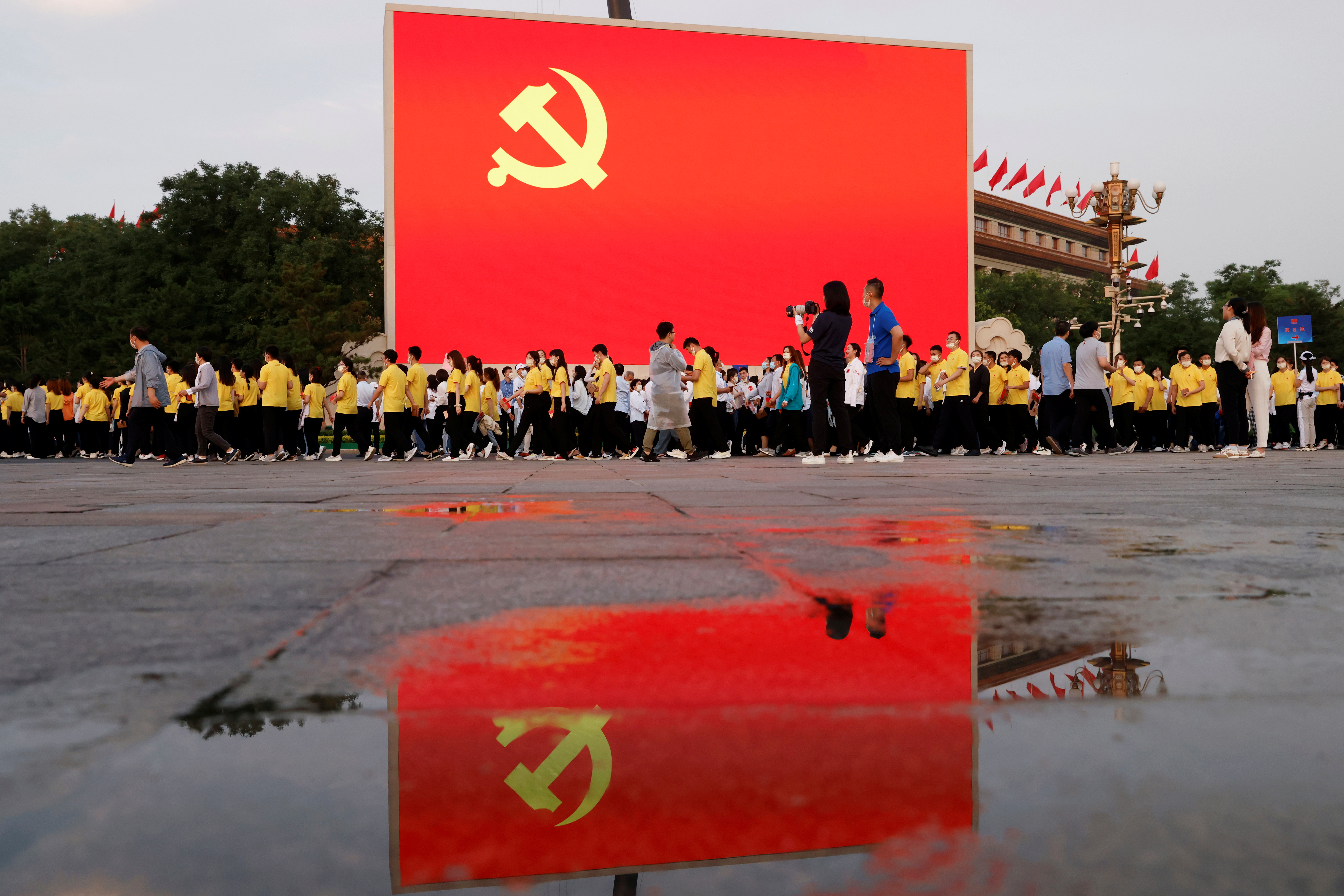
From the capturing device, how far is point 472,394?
49.5 ft

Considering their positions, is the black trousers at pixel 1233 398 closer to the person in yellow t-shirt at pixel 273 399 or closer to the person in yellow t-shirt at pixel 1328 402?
the person in yellow t-shirt at pixel 1328 402

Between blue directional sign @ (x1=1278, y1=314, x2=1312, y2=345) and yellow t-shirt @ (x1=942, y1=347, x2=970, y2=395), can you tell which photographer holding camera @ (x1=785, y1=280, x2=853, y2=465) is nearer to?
yellow t-shirt @ (x1=942, y1=347, x2=970, y2=395)

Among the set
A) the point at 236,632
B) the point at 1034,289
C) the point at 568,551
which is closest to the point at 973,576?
the point at 568,551

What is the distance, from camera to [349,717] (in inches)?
44.8

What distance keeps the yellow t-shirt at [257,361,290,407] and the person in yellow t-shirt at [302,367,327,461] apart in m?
1.42

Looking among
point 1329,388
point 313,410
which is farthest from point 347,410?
point 1329,388

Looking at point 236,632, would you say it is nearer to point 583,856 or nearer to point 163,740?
point 163,740

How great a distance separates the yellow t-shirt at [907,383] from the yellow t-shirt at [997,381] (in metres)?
1.23

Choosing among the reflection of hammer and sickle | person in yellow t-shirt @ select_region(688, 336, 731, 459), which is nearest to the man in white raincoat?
person in yellow t-shirt @ select_region(688, 336, 731, 459)

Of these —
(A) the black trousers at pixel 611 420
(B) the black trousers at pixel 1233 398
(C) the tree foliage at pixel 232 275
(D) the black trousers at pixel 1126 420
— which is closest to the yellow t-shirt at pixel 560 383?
(A) the black trousers at pixel 611 420

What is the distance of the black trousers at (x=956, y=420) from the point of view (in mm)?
13938

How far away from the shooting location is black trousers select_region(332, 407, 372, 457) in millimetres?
15234

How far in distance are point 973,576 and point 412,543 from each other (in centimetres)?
174

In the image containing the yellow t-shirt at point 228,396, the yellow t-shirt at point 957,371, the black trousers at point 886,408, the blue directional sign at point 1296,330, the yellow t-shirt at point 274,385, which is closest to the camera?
the black trousers at point 886,408
